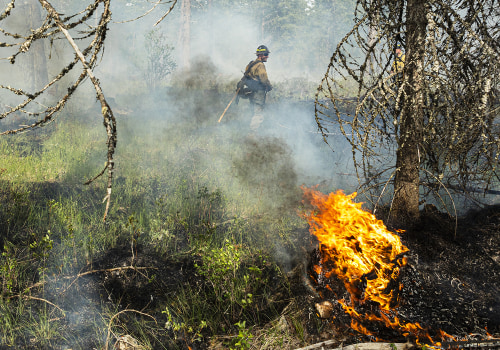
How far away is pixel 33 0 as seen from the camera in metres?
12.0

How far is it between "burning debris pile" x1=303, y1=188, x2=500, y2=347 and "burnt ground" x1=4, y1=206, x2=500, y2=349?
0.4 inches

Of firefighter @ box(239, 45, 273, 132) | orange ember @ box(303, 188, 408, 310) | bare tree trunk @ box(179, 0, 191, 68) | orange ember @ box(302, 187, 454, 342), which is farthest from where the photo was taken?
bare tree trunk @ box(179, 0, 191, 68)

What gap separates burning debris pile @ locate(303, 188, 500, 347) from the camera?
2.86m

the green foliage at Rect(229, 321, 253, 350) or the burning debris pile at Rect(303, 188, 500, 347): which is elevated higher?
the burning debris pile at Rect(303, 188, 500, 347)

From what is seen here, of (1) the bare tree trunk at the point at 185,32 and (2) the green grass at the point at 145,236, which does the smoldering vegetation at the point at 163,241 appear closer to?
(2) the green grass at the point at 145,236

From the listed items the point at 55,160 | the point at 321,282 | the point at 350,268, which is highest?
the point at 55,160

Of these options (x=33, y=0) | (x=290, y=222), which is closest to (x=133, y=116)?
(x=33, y=0)

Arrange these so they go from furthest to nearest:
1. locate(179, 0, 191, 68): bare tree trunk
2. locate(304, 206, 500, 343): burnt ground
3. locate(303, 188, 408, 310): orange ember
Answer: locate(179, 0, 191, 68): bare tree trunk < locate(303, 188, 408, 310): orange ember < locate(304, 206, 500, 343): burnt ground

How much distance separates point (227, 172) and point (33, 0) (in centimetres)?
1147

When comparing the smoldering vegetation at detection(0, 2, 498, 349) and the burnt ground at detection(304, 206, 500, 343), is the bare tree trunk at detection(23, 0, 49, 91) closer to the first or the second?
the smoldering vegetation at detection(0, 2, 498, 349)

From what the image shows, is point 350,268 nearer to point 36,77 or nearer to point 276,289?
point 276,289

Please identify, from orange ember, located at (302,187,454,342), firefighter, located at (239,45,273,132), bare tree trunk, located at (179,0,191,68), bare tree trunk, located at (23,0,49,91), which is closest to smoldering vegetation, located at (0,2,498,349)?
orange ember, located at (302,187,454,342)

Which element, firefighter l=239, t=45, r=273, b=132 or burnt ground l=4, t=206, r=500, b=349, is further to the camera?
firefighter l=239, t=45, r=273, b=132

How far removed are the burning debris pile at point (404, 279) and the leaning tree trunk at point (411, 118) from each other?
35 cm
